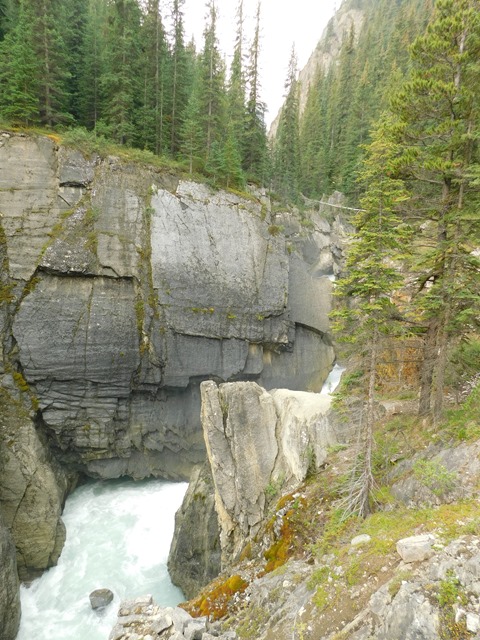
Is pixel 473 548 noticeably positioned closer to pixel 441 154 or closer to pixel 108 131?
pixel 441 154

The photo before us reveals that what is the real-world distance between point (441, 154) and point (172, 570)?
1893cm

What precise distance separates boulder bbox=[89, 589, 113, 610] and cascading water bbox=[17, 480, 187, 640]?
22 centimetres

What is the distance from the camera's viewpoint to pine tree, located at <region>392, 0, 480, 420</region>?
7730 mm

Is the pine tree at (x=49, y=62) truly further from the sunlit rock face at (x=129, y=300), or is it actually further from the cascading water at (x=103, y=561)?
the cascading water at (x=103, y=561)

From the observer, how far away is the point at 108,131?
811 inches

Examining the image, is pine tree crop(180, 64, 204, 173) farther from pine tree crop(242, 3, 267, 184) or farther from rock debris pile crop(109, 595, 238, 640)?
rock debris pile crop(109, 595, 238, 640)

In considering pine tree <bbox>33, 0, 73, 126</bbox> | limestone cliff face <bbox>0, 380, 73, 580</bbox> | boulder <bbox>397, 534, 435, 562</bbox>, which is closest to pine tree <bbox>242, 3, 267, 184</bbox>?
pine tree <bbox>33, 0, 73, 126</bbox>

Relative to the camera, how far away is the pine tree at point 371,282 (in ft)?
23.5

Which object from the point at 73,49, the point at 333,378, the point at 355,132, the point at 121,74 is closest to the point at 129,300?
the point at 121,74

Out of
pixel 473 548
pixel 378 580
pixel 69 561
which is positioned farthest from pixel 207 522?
pixel 473 548

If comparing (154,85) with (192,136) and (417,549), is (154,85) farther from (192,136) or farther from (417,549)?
(417,549)

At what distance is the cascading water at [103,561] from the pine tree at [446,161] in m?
14.8

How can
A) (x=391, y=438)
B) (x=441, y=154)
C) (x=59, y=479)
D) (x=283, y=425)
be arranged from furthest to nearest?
(x=59, y=479)
(x=283, y=425)
(x=391, y=438)
(x=441, y=154)

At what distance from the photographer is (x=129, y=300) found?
18.2 meters
